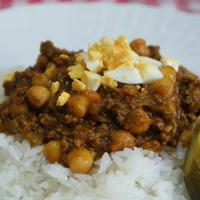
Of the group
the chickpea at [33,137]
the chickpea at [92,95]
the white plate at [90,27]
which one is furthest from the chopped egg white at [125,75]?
the white plate at [90,27]

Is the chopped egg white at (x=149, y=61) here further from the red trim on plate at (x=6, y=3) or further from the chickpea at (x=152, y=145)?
the red trim on plate at (x=6, y=3)

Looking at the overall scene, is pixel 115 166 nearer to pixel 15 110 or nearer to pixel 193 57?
pixel 15 110

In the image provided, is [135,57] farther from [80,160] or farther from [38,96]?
[80,160]

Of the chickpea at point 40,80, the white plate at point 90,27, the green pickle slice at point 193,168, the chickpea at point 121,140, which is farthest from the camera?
the white plate at point 90,27

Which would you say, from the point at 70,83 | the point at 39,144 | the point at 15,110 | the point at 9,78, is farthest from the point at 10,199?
the point at 9,78

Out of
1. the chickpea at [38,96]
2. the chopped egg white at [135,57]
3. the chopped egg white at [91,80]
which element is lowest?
the chickpea at [38,96]

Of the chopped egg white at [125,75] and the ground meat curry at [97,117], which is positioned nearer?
the ground meat curry at [97,117]

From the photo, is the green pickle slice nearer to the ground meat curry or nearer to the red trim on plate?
the ground meat curry
